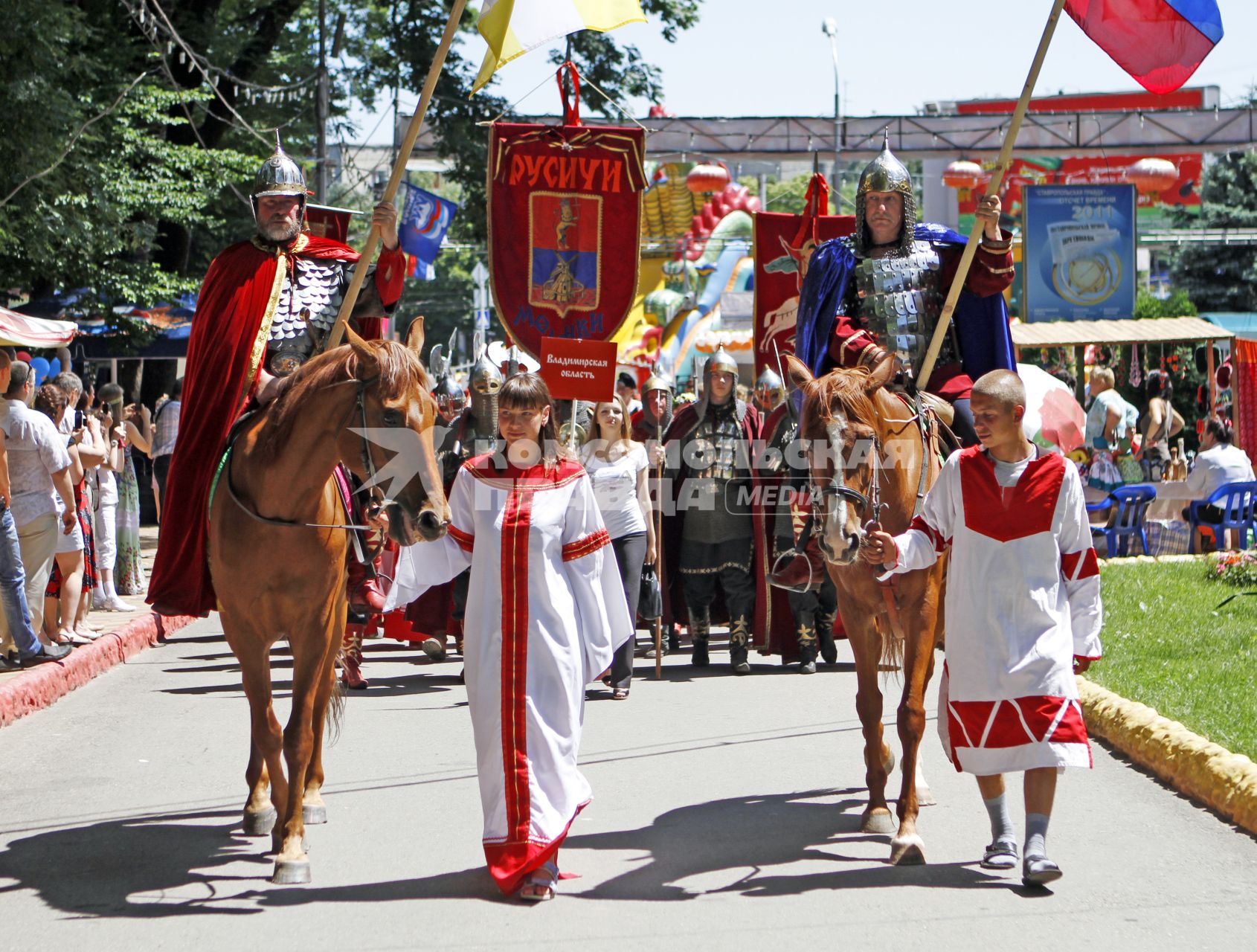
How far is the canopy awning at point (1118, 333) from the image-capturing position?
22.6m

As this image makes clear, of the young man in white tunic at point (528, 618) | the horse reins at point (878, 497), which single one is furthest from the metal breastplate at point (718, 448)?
the young man in white tunic at point (528, 618)

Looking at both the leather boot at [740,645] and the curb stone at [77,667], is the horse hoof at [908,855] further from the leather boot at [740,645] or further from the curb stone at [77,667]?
the leather boot at [740,645]

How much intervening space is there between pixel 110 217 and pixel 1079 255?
677 inches

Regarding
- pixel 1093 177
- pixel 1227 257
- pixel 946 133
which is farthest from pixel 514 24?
pixel 1093 177

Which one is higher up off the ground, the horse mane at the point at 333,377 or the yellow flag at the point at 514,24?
the yellow flag at the point at 514,24

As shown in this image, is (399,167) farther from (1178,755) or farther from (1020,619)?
(1178,755)

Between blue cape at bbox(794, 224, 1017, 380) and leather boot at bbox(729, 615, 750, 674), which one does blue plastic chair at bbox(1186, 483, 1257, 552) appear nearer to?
leather boot at bbox(729, 615, 750, 674)

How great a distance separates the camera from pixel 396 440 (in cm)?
597

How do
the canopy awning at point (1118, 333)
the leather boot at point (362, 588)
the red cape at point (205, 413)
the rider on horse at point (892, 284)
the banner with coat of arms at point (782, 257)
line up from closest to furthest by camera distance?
1. the red cape at point (205, 413)
2. the leather boot at point (362, 588)
3. the rider on horse at point (892, 284)
4. the banner with coat of arms at point (782, 257)
5. the canopy awning at point (1118, 333)

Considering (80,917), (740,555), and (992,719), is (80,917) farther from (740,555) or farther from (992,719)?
(740,555)

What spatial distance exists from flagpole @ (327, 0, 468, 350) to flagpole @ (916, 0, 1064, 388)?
252 cm

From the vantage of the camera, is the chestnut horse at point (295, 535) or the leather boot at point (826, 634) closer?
the chestnut horse at point (295, 535)

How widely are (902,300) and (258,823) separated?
13.4 ft

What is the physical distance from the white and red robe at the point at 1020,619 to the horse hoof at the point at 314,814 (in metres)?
2.89
